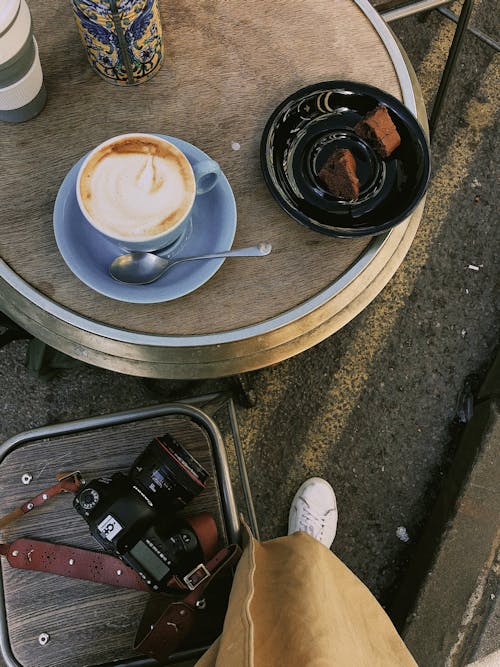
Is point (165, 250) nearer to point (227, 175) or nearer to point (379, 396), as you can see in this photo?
point (227, 175)

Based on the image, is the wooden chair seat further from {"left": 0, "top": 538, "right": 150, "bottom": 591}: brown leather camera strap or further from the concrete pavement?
the concrete pavement

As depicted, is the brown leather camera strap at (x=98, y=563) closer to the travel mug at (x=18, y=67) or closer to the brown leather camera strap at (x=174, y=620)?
the brown leather camera strap at (x=174, y=620)

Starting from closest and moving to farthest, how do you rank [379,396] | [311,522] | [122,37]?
[122,37] < [311,522] < [379,396]

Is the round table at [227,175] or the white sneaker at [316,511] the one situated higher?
the round table at [227,175]

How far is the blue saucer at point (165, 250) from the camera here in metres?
0.89

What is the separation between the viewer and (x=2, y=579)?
103cm

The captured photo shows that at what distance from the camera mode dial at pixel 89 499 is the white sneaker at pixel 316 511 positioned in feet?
2.38

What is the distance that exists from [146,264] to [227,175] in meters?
0.21

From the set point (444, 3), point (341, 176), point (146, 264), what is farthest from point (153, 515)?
point (444, 3)

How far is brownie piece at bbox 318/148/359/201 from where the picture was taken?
950 millimetres

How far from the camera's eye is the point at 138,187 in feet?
2.73

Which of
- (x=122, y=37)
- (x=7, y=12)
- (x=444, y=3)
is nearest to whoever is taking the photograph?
(x=7, y=12)

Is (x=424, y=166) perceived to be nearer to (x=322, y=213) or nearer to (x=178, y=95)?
(x=322, y=213)

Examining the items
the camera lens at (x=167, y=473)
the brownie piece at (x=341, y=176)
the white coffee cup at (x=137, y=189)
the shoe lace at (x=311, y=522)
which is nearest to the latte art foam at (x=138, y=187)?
the white coffee cup at (x=137, y=189)
